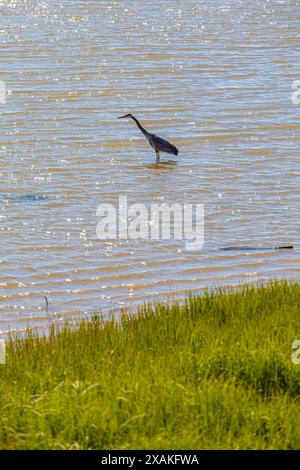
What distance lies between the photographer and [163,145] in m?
14.5

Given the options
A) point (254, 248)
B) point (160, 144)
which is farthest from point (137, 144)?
point (254, 248)

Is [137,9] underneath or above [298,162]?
above

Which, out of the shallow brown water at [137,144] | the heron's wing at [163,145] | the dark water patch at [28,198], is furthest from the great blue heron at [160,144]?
the dark water patch at [28,198]

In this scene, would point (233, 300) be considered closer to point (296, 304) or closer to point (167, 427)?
point (296, 304)

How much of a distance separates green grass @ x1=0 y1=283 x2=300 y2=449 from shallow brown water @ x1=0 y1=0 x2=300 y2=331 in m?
1.89

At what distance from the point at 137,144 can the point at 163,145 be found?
3.74 ft

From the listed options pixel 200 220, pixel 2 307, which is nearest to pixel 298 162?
pixel 200 220

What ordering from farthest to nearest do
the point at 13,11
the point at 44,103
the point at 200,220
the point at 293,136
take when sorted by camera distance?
1. the point at 13,11
2. the point at 44,103
3. the point at 293,136
4. the point at 200,220

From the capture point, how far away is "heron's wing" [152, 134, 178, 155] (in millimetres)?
14484

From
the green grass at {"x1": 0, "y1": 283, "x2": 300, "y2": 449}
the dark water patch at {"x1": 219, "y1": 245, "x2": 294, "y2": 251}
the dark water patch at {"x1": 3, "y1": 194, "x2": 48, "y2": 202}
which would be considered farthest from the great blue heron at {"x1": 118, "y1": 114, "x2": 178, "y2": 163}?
the green grass at {"x1": 0, "y1": 283, "x2": 300, "y2": 449}

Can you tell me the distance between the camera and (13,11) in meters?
25.7

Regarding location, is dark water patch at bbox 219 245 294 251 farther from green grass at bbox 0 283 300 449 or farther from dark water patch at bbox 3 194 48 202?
green grass at bbox 0 283 300 449

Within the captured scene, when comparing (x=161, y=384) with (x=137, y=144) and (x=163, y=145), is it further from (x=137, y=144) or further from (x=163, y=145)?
(x=137, y=144)

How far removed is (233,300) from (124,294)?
6.24 feet
